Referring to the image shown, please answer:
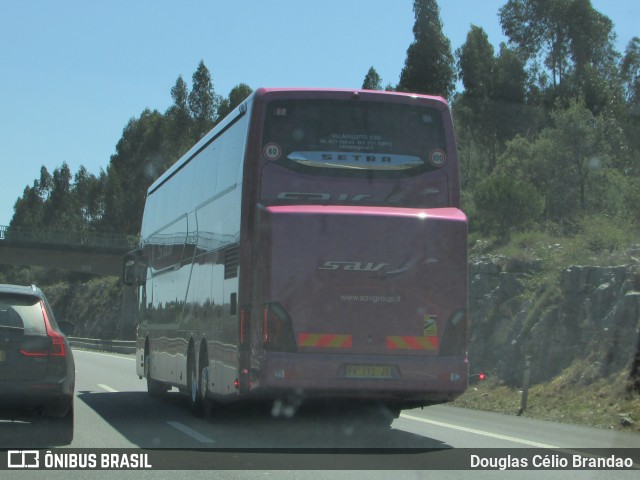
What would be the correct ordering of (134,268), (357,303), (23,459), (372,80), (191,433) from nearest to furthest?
1. (23,459)
2. (357,303)
3. (191,433)
4. (134,268)
5. (372,80)

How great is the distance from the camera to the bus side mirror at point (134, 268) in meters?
21.1

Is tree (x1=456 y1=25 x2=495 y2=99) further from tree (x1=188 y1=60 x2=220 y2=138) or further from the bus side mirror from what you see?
the bus side mirror

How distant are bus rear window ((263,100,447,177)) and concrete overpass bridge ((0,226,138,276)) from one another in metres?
64.5

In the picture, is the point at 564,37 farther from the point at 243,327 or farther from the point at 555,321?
the point at 243,327

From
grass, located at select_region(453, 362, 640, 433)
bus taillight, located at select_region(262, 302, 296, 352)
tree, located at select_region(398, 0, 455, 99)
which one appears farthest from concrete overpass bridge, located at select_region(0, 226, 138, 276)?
bus taillight, located at select_region(262, 302, 296, 352)

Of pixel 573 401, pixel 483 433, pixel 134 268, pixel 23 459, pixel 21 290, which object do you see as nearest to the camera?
pixel 23 459

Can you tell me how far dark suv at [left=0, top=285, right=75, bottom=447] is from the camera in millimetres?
10922

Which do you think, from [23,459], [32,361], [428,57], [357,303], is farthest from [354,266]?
[428,57]

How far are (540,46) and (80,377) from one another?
5687 centimetres

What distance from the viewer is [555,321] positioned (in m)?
21.0

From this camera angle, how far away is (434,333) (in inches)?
449

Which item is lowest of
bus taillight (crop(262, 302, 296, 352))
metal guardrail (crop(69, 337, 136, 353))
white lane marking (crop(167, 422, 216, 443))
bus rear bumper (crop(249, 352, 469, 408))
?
metal guardrail (crop(69, 337, 136, 353))

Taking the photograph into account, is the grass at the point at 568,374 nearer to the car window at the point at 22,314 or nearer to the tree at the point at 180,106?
the car window at the point at 22,314

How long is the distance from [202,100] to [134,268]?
72.5 metres
